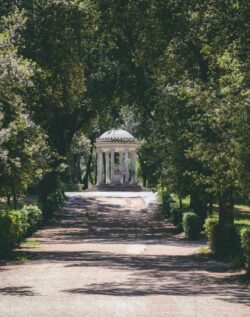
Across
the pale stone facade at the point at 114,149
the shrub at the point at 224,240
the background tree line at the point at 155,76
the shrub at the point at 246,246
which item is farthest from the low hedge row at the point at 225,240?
the pale stone facade at the point at 114,149

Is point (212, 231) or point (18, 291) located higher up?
point (212, 231)

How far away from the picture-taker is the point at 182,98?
27.9 metres

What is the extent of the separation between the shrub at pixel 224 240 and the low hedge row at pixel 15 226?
24.6ft

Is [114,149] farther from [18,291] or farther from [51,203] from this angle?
[18,291]

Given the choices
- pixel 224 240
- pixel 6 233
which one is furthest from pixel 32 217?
pixel 224 240

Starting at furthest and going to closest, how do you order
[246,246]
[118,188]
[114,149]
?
1. [114,149]
2. [118,188]
3. [246,246]

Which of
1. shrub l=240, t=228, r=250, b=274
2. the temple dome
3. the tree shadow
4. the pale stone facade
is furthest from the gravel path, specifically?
the temple dome

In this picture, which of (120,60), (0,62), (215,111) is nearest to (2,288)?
(0,62)

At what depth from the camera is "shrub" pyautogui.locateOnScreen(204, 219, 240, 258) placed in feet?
76.9

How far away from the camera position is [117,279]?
17812 mm

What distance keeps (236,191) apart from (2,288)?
8.38 m

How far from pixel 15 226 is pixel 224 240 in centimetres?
833

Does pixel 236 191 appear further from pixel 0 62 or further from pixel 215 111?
pixel 0 62

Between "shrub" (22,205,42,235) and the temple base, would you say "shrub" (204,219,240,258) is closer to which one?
"shrub" (22,205,42,235)
